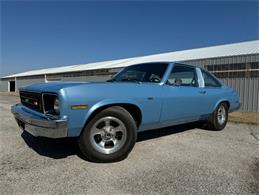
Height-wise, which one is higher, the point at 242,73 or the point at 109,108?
the point at 242,73

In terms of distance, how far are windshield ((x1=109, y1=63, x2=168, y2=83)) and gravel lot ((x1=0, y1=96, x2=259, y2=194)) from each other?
1250 mm

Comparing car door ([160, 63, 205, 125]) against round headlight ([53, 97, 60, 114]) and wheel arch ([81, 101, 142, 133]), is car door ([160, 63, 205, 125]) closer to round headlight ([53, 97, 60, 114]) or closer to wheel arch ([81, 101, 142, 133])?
wheel arch ([81, 101, 142, 133])

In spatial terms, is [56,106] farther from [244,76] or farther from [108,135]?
[244,76]

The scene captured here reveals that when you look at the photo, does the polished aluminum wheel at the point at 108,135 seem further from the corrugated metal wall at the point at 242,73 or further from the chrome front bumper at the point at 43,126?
the corrugated metal wall at the point at 242,73

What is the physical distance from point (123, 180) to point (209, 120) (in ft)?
11.9

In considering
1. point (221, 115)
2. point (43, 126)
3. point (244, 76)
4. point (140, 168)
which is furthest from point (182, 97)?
point (244, 76)

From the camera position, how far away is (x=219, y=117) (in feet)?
20.5

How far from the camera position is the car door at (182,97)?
4473mm

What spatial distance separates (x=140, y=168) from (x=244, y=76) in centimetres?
1048

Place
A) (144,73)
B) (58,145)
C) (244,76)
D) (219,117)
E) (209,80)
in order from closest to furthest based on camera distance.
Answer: (58,145) → (144,73) → (209,80) → (219,117) → (244,76)

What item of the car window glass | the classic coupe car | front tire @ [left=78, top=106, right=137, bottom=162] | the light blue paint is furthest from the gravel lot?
the car window glass

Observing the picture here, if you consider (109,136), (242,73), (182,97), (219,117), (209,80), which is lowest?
(219,117)

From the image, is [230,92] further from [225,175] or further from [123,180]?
[123,180]

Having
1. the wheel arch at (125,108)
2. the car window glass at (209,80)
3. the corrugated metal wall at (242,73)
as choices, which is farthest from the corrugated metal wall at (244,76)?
the wheel arch at (125,108)
